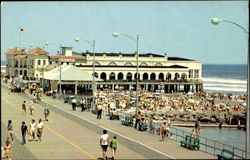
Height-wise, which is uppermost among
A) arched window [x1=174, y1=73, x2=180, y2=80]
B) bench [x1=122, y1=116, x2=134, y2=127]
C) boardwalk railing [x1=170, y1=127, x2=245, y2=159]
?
arched window [x1=174, y1=73, x2=180, y2=80]

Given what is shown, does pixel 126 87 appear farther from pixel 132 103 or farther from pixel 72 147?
pixel 72 147

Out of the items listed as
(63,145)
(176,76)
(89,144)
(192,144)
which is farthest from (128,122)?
(176,76)

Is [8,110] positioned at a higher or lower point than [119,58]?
lower

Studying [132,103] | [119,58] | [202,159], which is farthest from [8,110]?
[119,58]

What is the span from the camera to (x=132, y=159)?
16.8m

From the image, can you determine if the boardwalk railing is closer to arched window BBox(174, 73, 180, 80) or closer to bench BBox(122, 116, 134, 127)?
bench BBox(122, 116, 134, 127)

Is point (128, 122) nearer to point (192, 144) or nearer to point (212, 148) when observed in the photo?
point (212, 148)

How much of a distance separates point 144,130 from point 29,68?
7284 centimetres

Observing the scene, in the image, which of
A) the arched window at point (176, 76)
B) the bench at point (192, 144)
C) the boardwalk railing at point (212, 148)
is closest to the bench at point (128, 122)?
the boardwalk railing at point (212, 148)

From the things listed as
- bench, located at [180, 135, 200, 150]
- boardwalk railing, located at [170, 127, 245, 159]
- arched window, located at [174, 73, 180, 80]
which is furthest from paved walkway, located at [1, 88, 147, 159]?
arched window, located at [174, 73, 180, 80]

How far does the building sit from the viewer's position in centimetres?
9044

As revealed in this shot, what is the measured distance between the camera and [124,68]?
9144 centimetres

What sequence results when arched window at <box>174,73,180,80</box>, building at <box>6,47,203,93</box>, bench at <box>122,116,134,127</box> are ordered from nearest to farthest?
bench at <box>122,116,134,127</box>, building at <box>6,47,203,93</box>, arched window at <box>174,73,180,80</box>

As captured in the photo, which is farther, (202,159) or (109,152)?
(109,152)
